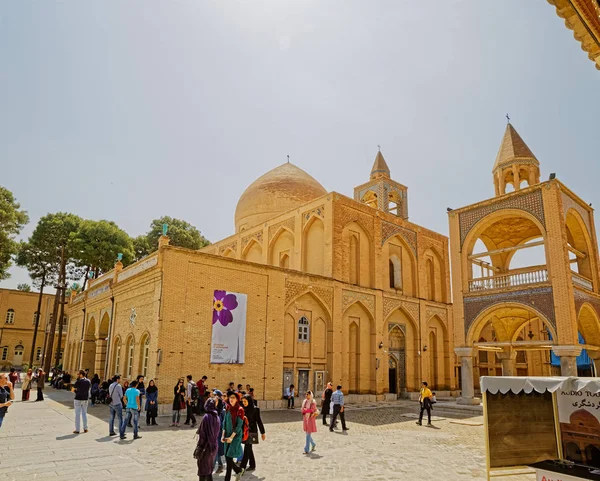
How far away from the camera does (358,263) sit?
24375 mm

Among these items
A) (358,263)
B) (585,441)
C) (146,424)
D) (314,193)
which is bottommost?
(146,424)

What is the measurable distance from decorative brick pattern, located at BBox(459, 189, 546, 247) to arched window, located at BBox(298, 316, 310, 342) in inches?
324

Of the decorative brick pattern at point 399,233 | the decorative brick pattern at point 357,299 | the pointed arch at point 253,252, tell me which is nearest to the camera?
the decorative brick pattern at point 357,299

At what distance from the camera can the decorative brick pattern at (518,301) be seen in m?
16.9

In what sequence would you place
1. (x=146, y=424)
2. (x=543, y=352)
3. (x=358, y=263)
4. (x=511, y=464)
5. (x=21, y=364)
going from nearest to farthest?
(x=511, y=464) → (x=146, y=424) → (x=358, y=263) → (x=543, y=352) → (x=21, y=364)

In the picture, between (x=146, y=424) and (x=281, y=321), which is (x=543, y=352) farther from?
(x=146, y=424)

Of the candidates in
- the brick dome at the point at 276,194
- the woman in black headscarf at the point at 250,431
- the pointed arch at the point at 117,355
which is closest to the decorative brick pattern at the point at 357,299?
the brick dome at the point at 276,194

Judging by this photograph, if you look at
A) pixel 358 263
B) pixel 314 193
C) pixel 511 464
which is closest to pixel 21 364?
pixel 314 193

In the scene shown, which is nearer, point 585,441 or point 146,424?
point 585,441

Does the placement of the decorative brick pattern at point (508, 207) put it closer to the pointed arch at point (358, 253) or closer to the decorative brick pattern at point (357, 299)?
the pointed arch at point (358, 253)

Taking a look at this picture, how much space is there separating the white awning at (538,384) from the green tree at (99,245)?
3555 cm

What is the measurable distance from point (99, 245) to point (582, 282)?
115 ft

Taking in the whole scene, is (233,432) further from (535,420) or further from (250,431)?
(535,420)

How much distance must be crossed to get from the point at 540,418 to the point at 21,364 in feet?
172
